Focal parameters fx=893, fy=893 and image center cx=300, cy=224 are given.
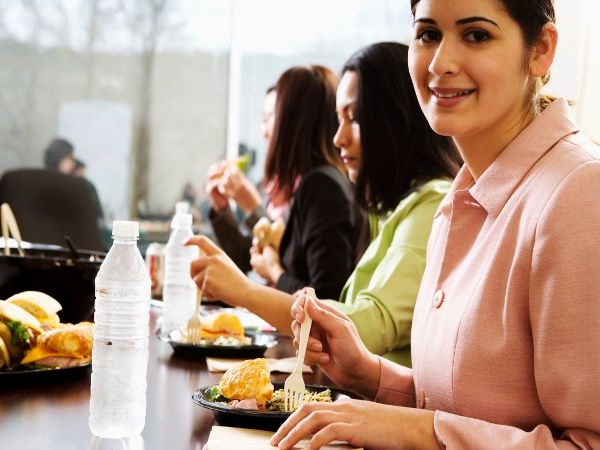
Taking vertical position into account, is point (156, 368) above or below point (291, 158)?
below

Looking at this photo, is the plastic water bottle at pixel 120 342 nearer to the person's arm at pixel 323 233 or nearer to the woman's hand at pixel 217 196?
the person's arm at pixel 323 233

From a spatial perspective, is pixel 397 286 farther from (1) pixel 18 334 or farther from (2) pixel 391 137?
(1) pixel 18 334

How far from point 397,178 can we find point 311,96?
3.30 ft

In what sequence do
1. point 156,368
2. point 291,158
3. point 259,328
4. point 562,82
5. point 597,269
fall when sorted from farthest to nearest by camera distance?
point 562,82 → point 291,158 → point 259,328 → point 156,368 → point 597,269

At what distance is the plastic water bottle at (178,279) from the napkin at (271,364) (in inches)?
11.1

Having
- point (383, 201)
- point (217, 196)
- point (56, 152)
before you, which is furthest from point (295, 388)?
point (56, 152)

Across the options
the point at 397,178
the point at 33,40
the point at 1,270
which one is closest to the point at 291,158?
the point at 397,178

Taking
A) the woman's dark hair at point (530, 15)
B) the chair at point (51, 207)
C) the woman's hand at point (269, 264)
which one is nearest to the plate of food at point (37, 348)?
the woman's dark hair at point (530, 15)

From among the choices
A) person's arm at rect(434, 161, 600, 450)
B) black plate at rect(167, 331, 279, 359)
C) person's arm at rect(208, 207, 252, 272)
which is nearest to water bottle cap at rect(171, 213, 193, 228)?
black plate at rect(167, 331, 279, 359)

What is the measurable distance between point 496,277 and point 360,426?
0.80ft

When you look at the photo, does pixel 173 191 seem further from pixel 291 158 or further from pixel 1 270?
pixel 1 270

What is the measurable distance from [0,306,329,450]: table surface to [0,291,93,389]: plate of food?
19 mm

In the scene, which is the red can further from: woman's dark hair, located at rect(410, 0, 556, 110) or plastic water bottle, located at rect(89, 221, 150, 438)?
woman's dark hair, located at rect(410, 0, 556, 110)

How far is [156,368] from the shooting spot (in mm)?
1514
